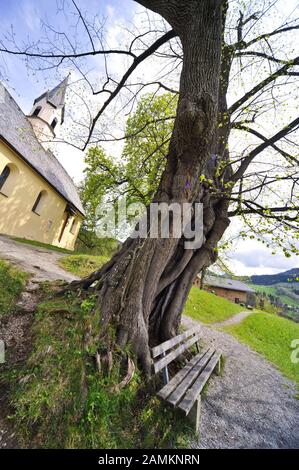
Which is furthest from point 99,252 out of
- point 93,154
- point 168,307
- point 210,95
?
point 210,95

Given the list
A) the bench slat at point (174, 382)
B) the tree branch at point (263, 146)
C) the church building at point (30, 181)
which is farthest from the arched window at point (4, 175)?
the bench slat at point (174, 382)

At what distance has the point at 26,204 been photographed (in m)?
14.6

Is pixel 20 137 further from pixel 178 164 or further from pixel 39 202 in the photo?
pixel 178 164

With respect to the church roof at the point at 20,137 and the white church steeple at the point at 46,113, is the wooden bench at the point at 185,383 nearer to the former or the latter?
the church roof at the point at 20,137

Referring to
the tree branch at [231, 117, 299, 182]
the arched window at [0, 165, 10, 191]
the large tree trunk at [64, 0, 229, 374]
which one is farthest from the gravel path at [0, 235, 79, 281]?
the arched window at [0, 165, 10, 191]

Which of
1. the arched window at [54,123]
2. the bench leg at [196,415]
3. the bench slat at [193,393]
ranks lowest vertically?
the bench leg at [196,415]

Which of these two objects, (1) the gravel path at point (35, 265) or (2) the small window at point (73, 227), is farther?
(2) the small window at point (73, 227)

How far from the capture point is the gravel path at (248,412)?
271 cm

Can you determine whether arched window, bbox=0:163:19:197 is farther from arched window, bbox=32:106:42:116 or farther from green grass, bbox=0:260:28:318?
green grass, bbox=0:260:28:318

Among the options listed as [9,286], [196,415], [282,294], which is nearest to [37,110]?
[9,286]

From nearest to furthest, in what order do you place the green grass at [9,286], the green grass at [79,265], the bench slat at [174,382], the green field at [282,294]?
the bench slat at [174,382]
the green grass at [9,286]
the green grass at [79,265]
the green field at [282,294]

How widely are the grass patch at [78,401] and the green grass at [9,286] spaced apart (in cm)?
79
